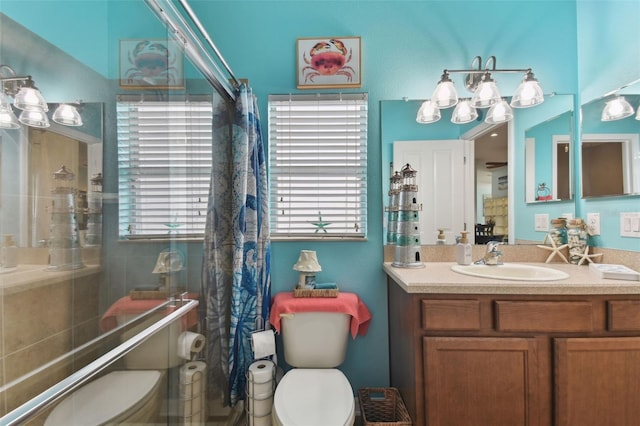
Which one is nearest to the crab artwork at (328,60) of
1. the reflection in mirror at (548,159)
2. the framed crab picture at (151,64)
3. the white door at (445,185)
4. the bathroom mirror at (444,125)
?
the bathroom mirror at (444,125)

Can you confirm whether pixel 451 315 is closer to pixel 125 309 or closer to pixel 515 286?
pixel 515 286

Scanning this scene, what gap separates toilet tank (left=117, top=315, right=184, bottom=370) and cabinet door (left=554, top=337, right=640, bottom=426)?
164cm

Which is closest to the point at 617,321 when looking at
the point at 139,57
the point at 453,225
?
the point at 453,225

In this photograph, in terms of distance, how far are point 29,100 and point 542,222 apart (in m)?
2.43

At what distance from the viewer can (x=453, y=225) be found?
181cm

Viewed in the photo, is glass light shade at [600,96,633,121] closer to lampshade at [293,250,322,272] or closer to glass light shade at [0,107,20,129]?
lampshade at [293,250,322,272]

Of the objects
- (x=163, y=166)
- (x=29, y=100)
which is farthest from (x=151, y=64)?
(x=29, y=100)

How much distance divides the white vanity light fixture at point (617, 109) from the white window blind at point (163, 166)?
219 cm

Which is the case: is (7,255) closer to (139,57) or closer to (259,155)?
(139,57)

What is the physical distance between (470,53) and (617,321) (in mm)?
1645

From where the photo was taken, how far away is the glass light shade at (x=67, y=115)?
0.82 metres

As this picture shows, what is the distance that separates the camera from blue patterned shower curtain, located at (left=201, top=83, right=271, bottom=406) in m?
1.50

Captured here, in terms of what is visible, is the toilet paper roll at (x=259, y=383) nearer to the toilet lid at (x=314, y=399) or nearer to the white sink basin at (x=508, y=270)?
the toilet lid at (x=314, y=399)

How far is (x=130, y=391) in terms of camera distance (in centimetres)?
99
